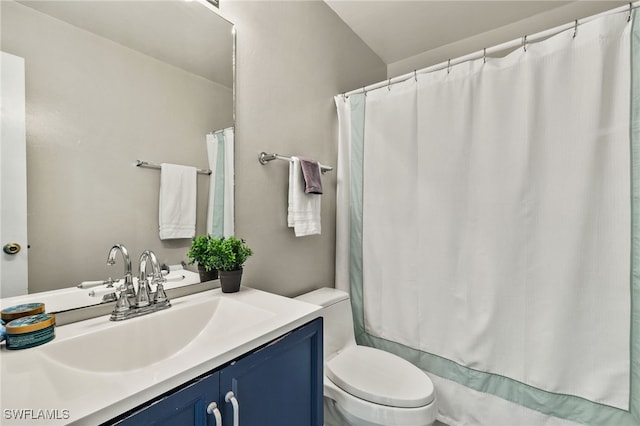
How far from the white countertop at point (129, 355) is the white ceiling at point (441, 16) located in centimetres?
179

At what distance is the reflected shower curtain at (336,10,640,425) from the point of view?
119 centimetres

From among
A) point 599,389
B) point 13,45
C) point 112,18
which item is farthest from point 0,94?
point 599,389

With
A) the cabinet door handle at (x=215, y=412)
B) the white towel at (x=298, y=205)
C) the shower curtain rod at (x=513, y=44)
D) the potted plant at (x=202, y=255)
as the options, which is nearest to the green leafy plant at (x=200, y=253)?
the potted plant at (x=202, y=255)

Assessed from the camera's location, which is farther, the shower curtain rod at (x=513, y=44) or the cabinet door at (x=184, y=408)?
the shower curtain rod at (x=513, y=44)

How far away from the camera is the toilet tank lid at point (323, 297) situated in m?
1.55

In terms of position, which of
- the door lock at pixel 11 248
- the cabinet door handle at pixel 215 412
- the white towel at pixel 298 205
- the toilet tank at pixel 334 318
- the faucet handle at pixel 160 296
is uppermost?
the white towel at pixel 298 205

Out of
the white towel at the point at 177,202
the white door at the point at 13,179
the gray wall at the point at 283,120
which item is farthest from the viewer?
the gray wall at the point at 283,120

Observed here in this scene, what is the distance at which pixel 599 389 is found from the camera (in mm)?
1210

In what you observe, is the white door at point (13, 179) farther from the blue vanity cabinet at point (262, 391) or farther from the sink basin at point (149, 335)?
the blue vanity cabinet at point (262, 391)

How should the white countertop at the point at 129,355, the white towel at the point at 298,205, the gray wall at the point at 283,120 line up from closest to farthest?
the white countertop at the point at 129,355
the gray wall at the point at 283,120
the white towel at the point at 298,205

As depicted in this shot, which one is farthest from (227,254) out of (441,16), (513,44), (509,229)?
(441,16)

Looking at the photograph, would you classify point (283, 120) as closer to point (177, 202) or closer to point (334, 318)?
point (177, 202)

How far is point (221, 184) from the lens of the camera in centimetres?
128

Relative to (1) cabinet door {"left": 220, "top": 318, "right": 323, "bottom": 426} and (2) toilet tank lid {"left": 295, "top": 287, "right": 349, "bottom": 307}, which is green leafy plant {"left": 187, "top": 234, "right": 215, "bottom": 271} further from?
(2) toilet tank lid {"left": 295, "top": 287, "right": 349, "bottom": 307}
